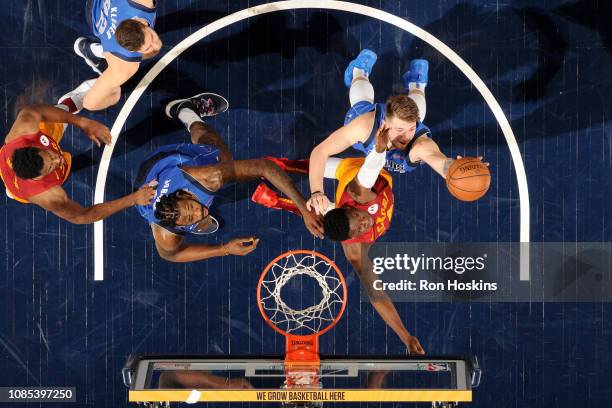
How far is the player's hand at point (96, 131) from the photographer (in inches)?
350

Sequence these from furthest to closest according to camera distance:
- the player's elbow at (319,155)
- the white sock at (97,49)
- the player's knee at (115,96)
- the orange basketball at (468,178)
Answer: the player's knee at (115,96)
the white sock at (97,49)
the player's elbow at (319,155)
the orange basketball at (468,178)

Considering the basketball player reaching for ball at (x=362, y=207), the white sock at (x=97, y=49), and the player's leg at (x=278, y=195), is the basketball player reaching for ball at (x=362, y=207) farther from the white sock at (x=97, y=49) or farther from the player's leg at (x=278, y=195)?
the white sock at (x=97, y=49)

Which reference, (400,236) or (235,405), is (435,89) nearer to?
(400,236)

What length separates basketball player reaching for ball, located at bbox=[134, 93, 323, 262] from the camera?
8.76 m

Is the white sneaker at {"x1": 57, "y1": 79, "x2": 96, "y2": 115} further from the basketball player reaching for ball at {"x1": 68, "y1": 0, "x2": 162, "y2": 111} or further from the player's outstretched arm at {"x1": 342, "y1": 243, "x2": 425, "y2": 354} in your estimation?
the player's outstretched arm at {"x1": 342, "y1": 243, "x2": 425, "y2": 354}

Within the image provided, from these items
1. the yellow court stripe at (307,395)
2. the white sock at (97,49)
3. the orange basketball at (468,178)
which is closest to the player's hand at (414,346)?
the yellow court stripe at (307,395)

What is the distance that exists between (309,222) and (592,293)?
10.9 feet

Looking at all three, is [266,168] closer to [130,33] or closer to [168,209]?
[168,209]

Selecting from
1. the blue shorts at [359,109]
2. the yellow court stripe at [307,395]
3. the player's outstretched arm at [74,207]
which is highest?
the blue shorts at [359,109]

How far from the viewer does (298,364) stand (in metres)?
8.54

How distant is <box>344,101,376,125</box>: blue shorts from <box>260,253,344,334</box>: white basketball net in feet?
5.18

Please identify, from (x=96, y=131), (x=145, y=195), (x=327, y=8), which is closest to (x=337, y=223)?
(x=145, y=195)

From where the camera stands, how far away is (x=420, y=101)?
29.8 ft

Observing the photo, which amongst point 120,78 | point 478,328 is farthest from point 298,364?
point 120,78
